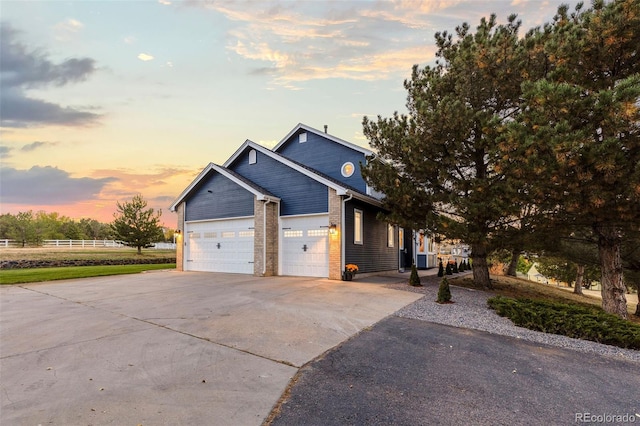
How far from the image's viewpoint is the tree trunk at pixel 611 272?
845cm

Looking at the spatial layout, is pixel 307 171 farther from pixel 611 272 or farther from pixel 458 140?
pixel 611 272

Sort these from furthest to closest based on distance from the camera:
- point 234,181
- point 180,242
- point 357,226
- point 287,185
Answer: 1. point 180,242
2. point 234,181
3. point 287,185
4. point 357,226

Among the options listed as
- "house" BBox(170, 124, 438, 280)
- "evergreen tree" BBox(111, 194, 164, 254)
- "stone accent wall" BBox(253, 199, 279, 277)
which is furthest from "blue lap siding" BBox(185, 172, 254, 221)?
"evergreen tree" BBox(111, 194, 164, 254)

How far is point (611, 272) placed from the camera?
862 centimetres

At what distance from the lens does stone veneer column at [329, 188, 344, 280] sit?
1291 cm

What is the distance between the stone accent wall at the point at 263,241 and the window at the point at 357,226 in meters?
3.69

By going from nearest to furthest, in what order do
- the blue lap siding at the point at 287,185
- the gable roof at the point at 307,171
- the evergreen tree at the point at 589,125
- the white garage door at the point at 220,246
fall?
the evergreen tree at the point at 589,125, the gable roof at the point at 307,171, the blue lap siding at the point at 287,185, the white garage door at the point at 220,246

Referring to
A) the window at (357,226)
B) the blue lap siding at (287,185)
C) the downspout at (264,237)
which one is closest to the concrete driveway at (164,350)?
the downspout at (264,237)

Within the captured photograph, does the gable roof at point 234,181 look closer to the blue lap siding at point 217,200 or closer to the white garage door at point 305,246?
the blue lap siding at point 217,200

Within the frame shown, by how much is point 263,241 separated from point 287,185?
9.31ft

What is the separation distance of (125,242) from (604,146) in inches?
1345

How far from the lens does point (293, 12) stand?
1152cm

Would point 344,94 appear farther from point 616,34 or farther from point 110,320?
point 110,320

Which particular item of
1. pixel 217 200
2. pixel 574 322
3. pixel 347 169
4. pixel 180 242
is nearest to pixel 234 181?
pixel 217 200
